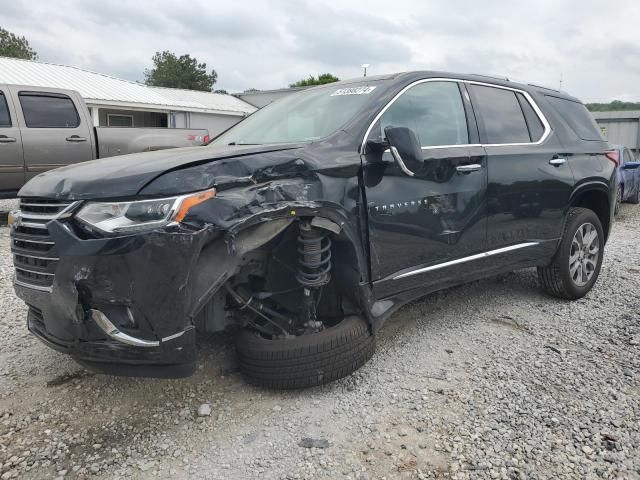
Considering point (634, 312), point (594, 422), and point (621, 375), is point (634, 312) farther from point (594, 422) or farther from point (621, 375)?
point (594, 422)

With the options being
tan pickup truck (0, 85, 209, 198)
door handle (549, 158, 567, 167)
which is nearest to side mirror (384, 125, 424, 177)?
door handle (549, 158, 567, 167)

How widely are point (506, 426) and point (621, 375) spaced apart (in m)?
1.09

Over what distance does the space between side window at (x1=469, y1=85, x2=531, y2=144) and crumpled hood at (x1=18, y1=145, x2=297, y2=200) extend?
1.85 meters

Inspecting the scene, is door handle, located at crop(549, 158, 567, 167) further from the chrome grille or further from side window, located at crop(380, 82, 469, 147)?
the chrome grille

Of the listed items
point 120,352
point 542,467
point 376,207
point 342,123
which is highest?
point 342,123

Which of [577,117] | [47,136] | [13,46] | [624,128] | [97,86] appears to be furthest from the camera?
[13,46]

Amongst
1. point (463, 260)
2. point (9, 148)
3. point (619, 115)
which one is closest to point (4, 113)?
point (9, 148)

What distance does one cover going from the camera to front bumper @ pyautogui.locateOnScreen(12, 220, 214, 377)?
229 centimetres

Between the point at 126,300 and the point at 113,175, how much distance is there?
58cm

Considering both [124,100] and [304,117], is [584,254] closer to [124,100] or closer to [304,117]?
[304,117]

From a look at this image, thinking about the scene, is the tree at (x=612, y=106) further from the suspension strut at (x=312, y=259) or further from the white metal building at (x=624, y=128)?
the suspension strut at (x=312, y=259)

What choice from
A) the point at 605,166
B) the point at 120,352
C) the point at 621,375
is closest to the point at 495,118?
the point at 605,166

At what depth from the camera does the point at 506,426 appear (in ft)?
8.75

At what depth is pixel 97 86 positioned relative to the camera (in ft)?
65.1
